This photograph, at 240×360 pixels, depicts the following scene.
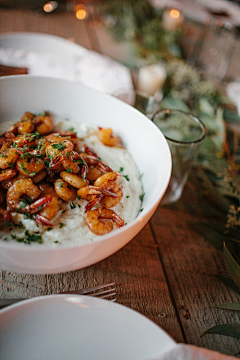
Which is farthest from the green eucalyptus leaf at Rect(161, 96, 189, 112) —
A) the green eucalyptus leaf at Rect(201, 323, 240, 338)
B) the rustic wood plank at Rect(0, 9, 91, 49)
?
the green eucalyptus leaf at Rect(201, 323, 240, 338)

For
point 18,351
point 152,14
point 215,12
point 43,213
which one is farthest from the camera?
point 152,14

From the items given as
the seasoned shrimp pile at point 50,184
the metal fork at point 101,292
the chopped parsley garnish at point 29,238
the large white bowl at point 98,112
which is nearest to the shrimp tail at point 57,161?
the seasoned shrimp pile at point 50,184

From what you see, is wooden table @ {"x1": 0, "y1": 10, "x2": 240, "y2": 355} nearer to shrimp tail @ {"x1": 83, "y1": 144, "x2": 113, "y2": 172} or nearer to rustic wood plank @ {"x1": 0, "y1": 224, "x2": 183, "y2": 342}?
rustic wood plank @ {"x1": 0, "y1": 224, "x2": 183, "y2": 342}

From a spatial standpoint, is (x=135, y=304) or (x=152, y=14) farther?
(x=152, y=14)

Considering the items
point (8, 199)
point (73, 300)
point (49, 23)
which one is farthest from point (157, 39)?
point (73, 300)

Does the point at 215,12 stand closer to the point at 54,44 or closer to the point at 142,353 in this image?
the point at 54,44

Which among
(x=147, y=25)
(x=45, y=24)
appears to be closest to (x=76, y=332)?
(x=45, y=24)

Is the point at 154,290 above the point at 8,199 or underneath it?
underneath
